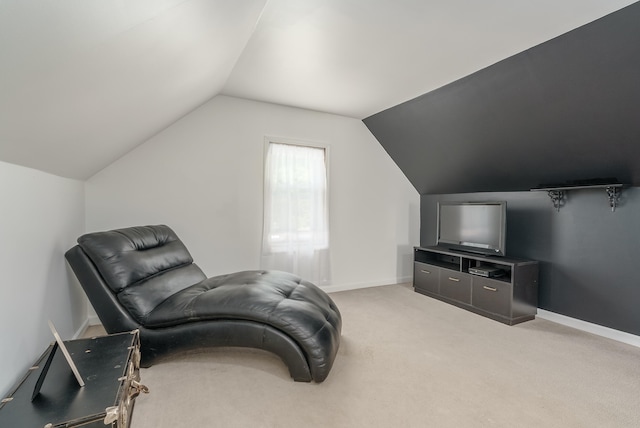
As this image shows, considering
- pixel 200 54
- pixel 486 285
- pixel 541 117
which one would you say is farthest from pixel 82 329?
pixel 541 117

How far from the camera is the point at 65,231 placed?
7.47 feet

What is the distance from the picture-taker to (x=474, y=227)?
3475 millimetres

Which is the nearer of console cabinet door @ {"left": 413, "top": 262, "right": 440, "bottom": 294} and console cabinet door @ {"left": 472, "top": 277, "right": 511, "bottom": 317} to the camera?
console cabinet door @ {"left": 472, "top": 277, "right": 511, "bottom": 317}

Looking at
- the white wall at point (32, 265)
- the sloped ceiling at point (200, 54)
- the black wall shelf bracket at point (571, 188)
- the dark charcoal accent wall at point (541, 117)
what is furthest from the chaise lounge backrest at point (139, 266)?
the black wall shelf bracket at point (571, 188)

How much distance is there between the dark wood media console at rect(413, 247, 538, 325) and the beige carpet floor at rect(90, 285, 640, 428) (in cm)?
29

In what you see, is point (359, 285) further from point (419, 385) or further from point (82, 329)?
point (82, 329)

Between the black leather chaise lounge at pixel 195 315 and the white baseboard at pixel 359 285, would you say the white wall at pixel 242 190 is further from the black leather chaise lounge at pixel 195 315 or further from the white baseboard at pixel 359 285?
the black leather chaise lounge at pixel 195 315

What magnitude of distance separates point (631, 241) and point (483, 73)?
186 cm

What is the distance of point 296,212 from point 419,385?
89.5 inches

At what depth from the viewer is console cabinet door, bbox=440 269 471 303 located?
10.9ft

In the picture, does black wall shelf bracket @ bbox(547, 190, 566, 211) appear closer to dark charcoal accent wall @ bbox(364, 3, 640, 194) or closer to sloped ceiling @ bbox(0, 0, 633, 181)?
dark charcoal accent wall @ bbox(364, 3, 640, 194)

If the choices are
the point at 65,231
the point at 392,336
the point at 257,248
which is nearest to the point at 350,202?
the point at 257,248

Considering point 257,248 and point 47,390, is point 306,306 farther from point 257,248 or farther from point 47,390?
point 257,248

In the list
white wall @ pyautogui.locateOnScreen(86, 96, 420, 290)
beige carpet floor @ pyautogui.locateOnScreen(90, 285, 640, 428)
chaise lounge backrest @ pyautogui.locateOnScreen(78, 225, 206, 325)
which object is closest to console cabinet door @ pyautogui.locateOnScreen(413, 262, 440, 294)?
white wall @ pyautogui.locateOnScreen(86, 96, 420, 290)
